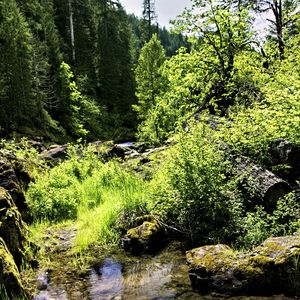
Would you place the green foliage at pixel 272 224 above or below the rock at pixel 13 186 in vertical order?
below

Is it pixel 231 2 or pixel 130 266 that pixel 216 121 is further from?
pixel 231 2

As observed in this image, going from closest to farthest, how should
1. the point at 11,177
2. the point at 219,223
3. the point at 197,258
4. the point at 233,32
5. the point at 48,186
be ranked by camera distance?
1. the point at 197,258
2. the point at 219,223
3. the point at 11,177
4. the point at 48,186
5. the point at 233,32

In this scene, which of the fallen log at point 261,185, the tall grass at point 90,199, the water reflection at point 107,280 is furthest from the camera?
the tall grass at point 90,199

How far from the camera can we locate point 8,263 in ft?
16.5

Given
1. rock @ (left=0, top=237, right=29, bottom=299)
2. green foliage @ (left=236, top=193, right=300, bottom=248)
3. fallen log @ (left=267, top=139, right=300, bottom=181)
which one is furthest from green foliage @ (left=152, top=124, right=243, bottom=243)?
rock @ (left=0, top=237, right=29, bottom=299)

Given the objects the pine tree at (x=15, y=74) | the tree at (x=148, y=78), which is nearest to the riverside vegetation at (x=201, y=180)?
the pine tree at (x=15, y=74)

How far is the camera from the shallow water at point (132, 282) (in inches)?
210

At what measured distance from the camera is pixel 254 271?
5207mm

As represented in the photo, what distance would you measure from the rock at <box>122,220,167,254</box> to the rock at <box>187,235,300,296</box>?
5.12 ft

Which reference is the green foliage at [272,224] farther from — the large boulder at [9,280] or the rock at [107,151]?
the rock at [107,151]

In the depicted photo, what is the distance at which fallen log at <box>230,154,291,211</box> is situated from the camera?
7.11 metres

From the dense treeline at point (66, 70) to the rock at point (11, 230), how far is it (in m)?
26.0

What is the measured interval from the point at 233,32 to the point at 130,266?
1209 centimetres

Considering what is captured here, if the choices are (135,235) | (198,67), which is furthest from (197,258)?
(198,67)
